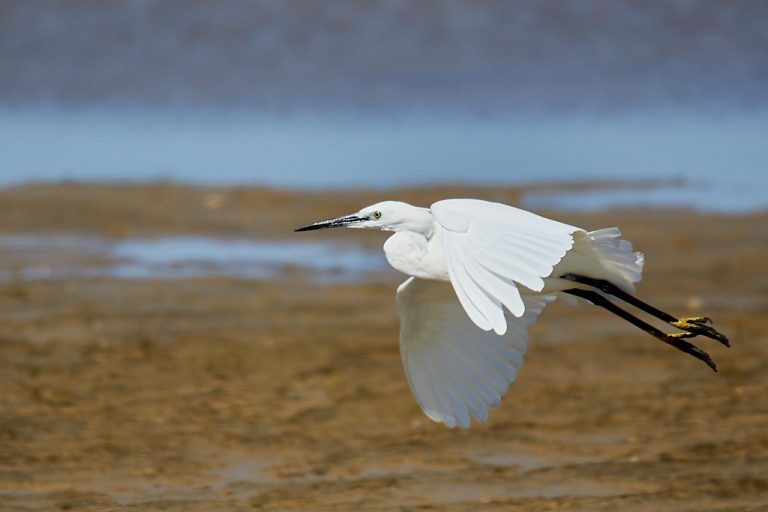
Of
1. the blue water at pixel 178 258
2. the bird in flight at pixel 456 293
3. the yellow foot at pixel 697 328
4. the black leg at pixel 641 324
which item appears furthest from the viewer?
the blue water at pixel 178 258

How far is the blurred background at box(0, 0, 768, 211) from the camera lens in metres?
13.3

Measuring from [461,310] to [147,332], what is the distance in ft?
10.8

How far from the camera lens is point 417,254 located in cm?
514

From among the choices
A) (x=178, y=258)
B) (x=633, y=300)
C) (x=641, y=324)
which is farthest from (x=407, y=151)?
(x=633, y=300)

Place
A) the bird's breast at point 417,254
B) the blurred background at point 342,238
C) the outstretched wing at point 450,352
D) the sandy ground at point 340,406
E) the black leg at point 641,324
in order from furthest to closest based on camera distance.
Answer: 1. the blurred background at point 342,238
2. the sandy ground at point 340,406
3. the black leg at point 641,324
4. the outstretched wing at point 450,352
5. the bird's breast at point 417,254

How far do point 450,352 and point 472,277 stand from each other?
4.19 feet

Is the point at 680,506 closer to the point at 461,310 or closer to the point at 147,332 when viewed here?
the point at 461,310

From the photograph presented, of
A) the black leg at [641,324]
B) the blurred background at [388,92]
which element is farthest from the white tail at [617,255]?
the blurred background at [388,92]

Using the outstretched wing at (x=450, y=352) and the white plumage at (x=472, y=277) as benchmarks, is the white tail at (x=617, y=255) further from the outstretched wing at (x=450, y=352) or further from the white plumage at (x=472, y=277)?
the outstretched wing at (x=450, y=352)

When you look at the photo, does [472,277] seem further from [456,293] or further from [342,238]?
[342,238]

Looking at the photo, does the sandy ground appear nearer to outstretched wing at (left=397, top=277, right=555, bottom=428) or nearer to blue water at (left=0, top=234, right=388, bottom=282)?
blue water at (left=0, top=234, right=388, bottom=282)

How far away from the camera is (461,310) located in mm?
5680

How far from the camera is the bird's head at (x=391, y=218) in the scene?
5.16 metres

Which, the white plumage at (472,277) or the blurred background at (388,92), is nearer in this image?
the white plumage at (472,277)
